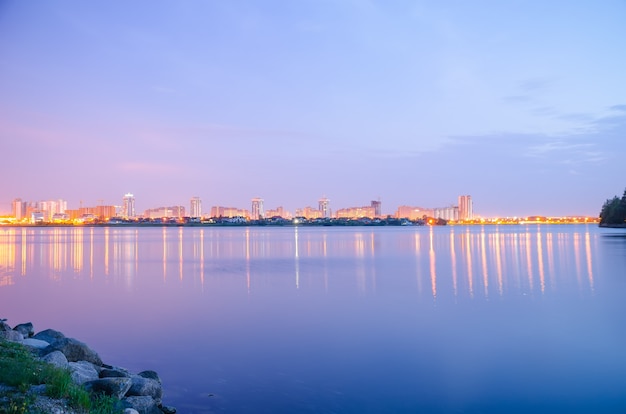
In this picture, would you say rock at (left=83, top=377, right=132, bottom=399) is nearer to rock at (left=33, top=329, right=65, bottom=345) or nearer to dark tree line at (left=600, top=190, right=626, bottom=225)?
rock at (left=33, top=329, right=65, bottom=345)

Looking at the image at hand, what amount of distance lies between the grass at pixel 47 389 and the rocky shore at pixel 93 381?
0.12 m

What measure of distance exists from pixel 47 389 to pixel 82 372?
265 cm

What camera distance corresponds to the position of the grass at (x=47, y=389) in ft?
22.0

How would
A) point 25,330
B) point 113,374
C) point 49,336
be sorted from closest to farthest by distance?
point 113,374
point 49,336
point 25,330

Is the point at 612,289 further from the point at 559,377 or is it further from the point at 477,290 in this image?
the point at 559,377

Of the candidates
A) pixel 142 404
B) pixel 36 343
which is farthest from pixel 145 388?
pixel 36 343

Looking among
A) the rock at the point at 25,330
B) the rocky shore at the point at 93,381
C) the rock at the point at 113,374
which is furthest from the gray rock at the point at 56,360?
the rock at the point at 25,330

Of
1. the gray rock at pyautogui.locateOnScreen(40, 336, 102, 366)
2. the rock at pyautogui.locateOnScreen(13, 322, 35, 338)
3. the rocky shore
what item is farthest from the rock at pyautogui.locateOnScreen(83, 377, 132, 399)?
the rock at pyautogui.locateOnScreen(13, 322, 35, 338)

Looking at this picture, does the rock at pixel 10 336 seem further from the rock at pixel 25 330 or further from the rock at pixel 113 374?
the rock at pixel 113 374

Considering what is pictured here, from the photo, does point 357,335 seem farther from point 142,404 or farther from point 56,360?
point 56,360

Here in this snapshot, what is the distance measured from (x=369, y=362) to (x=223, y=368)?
11.2 feet

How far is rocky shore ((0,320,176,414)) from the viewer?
23.8ft

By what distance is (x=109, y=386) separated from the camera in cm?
854

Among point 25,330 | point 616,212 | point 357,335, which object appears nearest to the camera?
point 25,330
